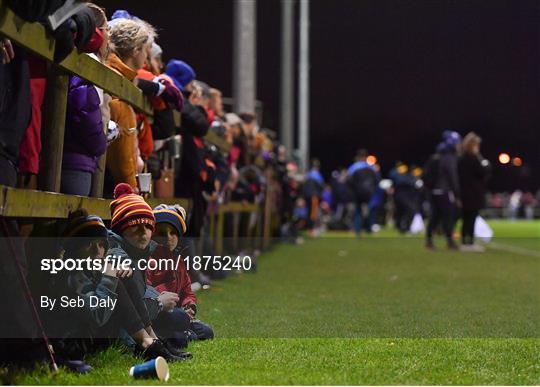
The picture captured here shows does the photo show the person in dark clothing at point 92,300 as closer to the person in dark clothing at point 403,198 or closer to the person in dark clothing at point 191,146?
the person in dark clothing at point 191,146

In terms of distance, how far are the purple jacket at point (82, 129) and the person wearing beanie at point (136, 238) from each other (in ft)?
0.94

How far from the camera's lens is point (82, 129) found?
5.07 metres

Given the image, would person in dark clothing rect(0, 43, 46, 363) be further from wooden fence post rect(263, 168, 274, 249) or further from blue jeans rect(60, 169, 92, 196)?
wooden fence post rect(263, 168, 274, 249)

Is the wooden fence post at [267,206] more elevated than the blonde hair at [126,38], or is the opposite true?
the blonde hair at [126,38]

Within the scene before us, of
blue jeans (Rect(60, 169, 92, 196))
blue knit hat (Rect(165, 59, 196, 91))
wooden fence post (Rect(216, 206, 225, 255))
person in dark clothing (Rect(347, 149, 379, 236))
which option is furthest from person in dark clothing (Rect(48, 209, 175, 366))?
person in dark clothing (Rect(347, 149, 379, 236))

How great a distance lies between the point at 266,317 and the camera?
6.98 meters

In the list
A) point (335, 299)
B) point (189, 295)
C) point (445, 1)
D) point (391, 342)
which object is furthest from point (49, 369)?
point (445, 1)

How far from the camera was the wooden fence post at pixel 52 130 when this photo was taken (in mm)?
4656

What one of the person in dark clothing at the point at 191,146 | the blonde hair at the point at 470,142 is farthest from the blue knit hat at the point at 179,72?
the blonde hair at the point at 470,142

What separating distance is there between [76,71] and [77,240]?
2.45 feet

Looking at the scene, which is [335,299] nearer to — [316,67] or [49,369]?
[49,369]

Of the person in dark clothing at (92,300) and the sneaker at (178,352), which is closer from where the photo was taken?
the person in dark clothing at (92,300)

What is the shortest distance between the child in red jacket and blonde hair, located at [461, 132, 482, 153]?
41.2ft

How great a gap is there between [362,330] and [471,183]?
457 inches
